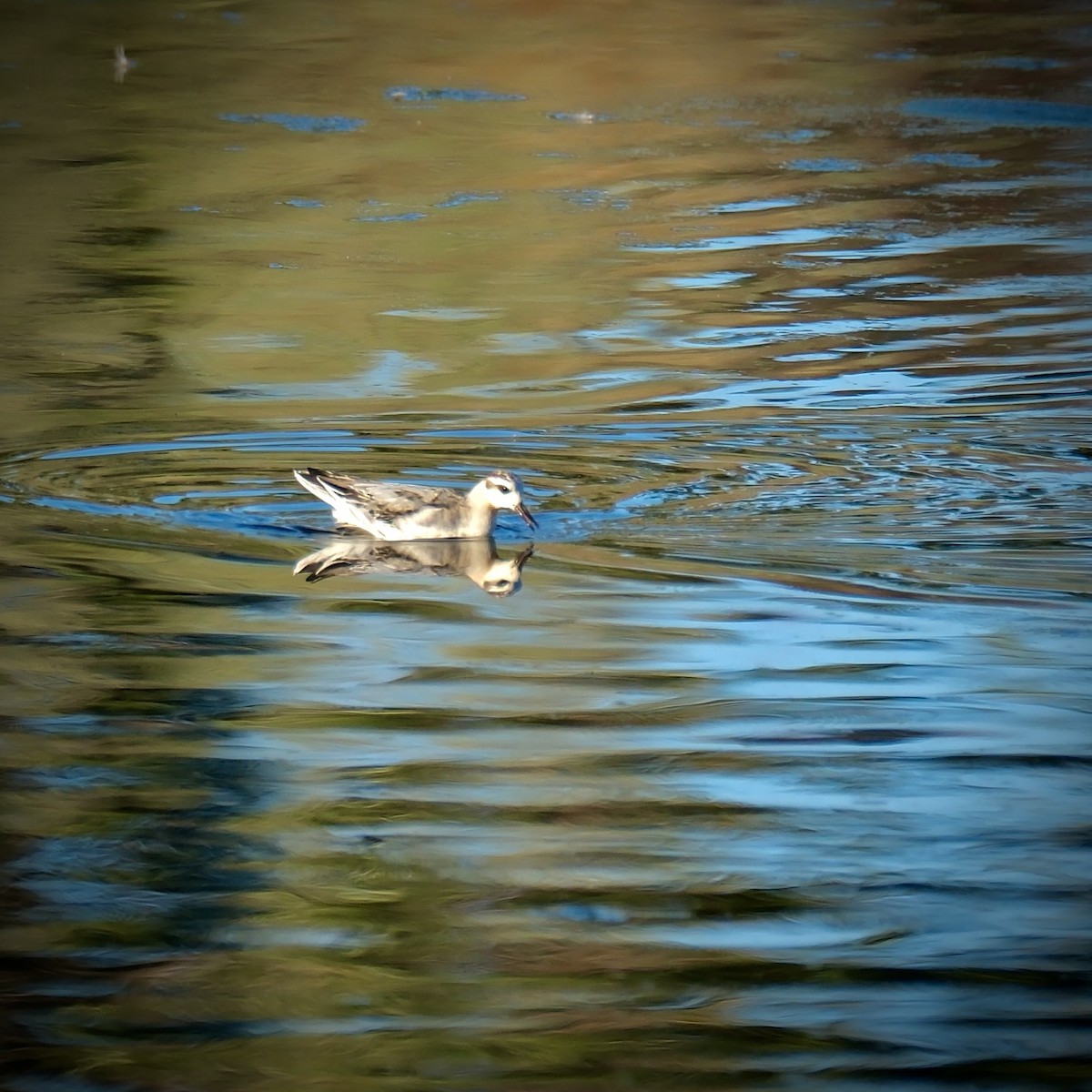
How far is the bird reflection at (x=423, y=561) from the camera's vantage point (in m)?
7.77

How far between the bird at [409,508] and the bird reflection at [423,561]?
4 centimetres

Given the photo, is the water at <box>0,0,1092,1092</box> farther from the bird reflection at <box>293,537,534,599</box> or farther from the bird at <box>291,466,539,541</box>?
the bird at <box>291,466,539,541</box>

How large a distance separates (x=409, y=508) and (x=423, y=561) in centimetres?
21

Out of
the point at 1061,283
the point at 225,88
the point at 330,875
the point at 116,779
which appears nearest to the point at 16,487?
the point at 116,779

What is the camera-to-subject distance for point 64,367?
444 inches

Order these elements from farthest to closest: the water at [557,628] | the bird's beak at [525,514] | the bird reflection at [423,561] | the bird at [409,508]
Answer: the bird at [409,508], the bird's beak at [525,514], the bird reflection at [423,561], the water at [557,628]

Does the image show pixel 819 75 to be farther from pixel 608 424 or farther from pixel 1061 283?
pixel 608 424

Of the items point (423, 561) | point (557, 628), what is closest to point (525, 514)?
point (423, 561)

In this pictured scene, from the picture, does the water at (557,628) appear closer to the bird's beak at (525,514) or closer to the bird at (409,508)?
the bird's beak at (525,514)

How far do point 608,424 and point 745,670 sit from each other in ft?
11.5

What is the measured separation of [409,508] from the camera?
8.16 m

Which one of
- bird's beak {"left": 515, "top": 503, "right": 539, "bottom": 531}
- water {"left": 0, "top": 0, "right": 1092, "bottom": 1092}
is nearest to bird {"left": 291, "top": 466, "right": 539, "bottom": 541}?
bird's beak {"left": 515, "top": 503, "right": 539, "bottom": 531}

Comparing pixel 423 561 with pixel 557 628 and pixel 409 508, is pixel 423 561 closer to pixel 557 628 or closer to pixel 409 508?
pixel 409 508

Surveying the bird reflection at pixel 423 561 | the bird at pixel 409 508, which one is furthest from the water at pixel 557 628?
the bird at pixel 409 508
